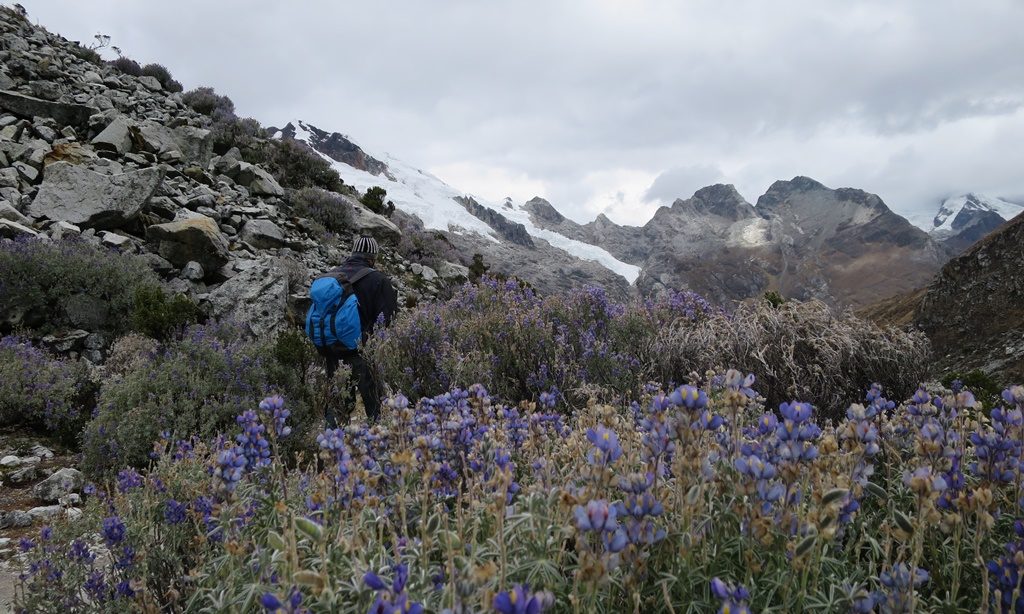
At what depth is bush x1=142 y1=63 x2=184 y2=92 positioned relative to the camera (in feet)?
62.7

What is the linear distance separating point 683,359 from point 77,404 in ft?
20.8

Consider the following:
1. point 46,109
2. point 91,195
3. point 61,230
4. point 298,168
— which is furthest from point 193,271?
point 298,168

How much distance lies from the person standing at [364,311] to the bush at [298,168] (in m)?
10.8

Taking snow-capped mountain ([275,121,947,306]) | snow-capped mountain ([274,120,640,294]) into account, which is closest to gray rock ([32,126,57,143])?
snow-capped mountain ([275,121,947,306])

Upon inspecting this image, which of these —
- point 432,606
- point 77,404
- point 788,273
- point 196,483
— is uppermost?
point 788,273

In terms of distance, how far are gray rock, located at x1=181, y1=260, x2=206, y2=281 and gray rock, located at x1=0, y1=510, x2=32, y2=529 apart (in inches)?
238

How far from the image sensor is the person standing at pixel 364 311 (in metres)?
5.85

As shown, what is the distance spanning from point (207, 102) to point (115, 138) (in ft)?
22.6

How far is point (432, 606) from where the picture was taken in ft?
4.60

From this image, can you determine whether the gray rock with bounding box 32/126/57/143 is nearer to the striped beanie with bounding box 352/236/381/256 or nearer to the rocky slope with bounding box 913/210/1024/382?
the striped beanie with bounding box 352/236/381/256

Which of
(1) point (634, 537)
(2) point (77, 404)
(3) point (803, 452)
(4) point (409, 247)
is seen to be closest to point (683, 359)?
(3) point (803, 452)

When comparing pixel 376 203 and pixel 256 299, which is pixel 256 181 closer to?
pixel 376 203

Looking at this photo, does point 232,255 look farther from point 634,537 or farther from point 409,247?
point 634,537

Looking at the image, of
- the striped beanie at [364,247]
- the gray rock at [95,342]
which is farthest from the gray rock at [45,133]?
the striped beanie at [364,247]
